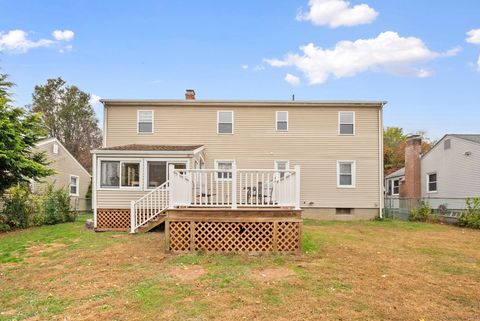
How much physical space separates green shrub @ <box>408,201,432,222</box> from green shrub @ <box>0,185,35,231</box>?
56.8ft

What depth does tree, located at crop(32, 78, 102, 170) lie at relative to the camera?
3675 cm

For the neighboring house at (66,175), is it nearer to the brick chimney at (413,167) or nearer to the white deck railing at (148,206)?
the white deck railing at (148,206)

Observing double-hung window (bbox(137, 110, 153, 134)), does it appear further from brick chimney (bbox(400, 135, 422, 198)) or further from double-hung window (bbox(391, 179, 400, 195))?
double-hung window (bbox(391, 179, 400, 195))

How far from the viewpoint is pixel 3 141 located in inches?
504

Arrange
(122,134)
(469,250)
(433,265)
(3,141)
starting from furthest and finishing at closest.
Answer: (122,134), (3,141), (469,250), (433,265)

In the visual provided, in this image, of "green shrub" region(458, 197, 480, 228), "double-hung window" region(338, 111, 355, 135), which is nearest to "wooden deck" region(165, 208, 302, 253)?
"double-hung window" region(338, 111, 355, 135)

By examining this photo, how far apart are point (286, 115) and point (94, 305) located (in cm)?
1336

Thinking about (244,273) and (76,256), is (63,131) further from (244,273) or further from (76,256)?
(244,273)

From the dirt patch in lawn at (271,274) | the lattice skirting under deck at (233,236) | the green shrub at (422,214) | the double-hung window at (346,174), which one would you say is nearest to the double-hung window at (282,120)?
the double-hung window at (346,174)

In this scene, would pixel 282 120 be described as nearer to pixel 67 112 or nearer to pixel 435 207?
pixel 435 207

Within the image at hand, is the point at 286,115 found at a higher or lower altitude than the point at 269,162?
higher

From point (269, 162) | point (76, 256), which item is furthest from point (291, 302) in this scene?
point (269, 162)

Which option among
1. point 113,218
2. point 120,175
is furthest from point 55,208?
point 120,175

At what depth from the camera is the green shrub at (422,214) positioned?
16453mm
